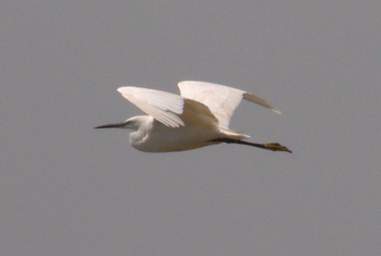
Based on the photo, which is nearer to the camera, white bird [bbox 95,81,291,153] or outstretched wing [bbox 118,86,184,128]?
outstretched wing [bbox 118,86,184,128]

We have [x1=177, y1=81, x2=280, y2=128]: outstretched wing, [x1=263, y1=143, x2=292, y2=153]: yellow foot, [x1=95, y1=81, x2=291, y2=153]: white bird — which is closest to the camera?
[x1=95, y1=81, x2=291, y2=153]: white bird

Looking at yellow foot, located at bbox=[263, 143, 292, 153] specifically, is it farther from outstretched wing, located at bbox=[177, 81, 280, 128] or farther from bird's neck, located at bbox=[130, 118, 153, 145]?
bird's neck, located at bbox=[130, 118, 153, 145]

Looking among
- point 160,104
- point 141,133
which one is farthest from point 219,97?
point 160,104

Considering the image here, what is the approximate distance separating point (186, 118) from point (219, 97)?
117 cm

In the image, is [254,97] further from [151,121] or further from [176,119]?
[176,119]

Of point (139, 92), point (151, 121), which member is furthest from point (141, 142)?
point (139, 92)

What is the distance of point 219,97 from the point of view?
24.5m

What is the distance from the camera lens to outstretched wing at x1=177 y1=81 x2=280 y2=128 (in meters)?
24.2

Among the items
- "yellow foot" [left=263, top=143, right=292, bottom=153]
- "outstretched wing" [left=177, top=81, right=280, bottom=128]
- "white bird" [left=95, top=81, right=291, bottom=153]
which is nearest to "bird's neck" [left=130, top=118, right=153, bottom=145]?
"white bird" [left=95, top=81, right=291, bottom=153]

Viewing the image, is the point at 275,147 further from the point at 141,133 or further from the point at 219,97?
the point at 141,133

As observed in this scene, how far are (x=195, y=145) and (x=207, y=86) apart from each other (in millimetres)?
1352

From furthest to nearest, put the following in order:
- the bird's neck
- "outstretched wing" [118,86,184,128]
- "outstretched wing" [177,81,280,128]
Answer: "outstretched wing" [177,81,280,128] < the bird's neck < "outstretched wing" [118,86,184,128]

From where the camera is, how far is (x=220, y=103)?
24.4 m

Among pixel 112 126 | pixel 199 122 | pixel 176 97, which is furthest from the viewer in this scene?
pixel 112 126
